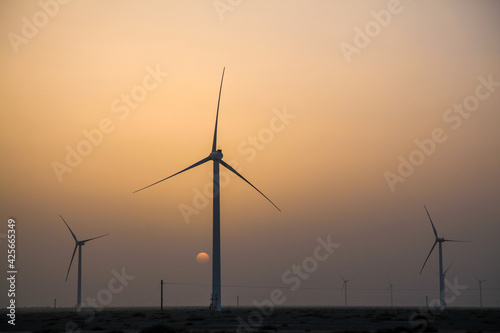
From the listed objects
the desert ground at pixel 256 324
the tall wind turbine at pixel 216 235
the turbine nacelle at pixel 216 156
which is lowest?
the desert ground at pixel 256 324

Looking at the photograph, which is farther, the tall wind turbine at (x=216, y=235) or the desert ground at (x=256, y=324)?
the tall wind turbine at (x=216, y=235)

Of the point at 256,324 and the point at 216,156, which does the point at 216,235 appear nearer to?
the point at 216,156

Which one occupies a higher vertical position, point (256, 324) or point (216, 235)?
point (216, 235)

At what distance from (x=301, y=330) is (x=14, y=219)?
107ft

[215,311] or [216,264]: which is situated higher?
[216,264]

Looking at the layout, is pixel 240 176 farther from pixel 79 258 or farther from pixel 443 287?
pixel 443 287

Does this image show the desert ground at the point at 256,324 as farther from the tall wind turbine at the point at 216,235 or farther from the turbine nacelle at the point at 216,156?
the turbine nacelle at the point at 216,156

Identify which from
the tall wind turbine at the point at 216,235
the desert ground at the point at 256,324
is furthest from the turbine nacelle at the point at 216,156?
the desert ground at the point at 256,324

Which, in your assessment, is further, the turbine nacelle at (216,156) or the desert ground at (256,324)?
the turbine nacelle at (216,156)

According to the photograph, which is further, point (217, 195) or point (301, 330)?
point (217, 195)

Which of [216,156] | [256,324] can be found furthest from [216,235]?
[256,324]

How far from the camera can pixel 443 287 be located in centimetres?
16388

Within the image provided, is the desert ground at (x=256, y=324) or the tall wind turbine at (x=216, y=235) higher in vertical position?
the tall wind turbine at (x=216, y=235)

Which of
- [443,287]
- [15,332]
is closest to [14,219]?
[15,332]
